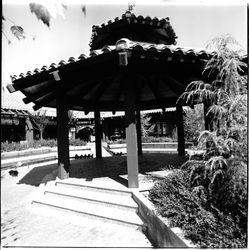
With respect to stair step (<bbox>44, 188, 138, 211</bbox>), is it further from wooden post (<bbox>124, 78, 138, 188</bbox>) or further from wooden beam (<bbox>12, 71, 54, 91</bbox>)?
wooden beam (<bbox>12, 71, 54, 91</bbox>)

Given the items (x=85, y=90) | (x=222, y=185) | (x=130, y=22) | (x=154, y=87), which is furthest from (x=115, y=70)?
(x=154, y=87)

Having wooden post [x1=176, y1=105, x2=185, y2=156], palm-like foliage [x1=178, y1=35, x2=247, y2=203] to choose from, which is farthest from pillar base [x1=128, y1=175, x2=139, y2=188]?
wooden post [x1=176, y1=105, x2=185, y2=156]

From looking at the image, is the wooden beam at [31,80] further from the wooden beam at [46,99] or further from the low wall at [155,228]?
the low wall at [155,228]

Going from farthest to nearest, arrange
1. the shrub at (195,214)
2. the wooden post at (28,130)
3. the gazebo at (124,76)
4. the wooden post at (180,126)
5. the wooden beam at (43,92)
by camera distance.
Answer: the wooden post at (28,130)
the wooden post at (180,126)
the wooden beam at (43,92)
the gazebo at (124,76)
the shrub at (195,214)

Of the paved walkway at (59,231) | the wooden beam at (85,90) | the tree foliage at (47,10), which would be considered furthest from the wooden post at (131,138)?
the tree foliage at (47,10)

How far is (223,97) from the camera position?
414 centimetres

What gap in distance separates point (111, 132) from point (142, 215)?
27.3 meters

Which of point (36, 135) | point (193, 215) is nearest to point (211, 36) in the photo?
point (193, 215)

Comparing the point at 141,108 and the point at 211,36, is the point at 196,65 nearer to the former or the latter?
the point at 211,36

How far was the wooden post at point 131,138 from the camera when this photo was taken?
5.99 meters

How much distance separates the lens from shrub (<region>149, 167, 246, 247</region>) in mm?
3023

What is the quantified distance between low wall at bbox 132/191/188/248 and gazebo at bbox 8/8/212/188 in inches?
40.7

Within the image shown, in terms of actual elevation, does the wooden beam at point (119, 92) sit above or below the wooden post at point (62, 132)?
above

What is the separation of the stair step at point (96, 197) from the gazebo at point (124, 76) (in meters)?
0.55
